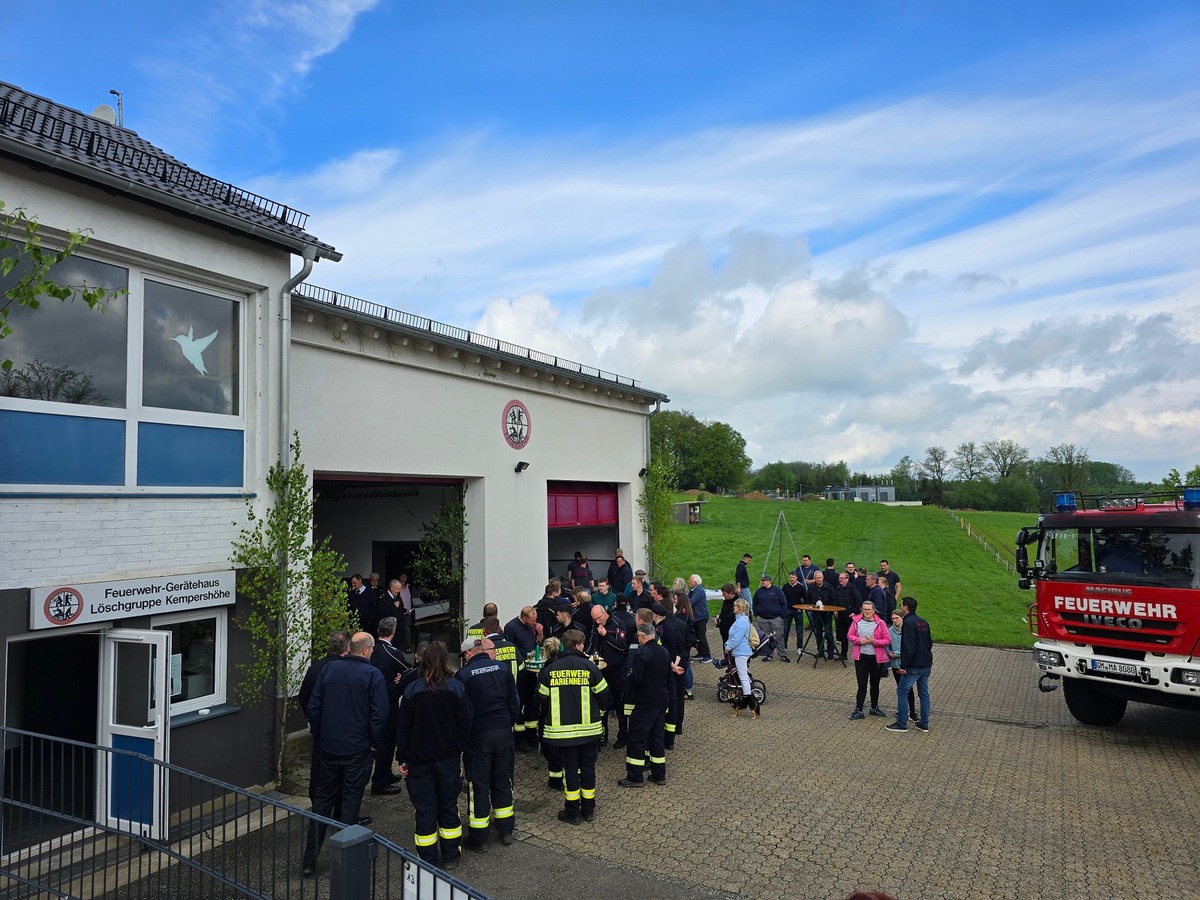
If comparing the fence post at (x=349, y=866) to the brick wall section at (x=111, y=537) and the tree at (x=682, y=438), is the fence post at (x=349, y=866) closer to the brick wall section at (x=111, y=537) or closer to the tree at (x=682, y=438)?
the brick wall section at (x=111, y=537)

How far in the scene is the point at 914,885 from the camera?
18.7 feet

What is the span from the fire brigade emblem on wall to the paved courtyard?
6.27m

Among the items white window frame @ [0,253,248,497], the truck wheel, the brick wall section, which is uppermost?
white window frame @ [0,253,248,497]

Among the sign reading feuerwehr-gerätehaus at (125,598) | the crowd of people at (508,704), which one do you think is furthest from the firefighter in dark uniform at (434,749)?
the sign reading feuerwehr-gerätehaus at (125,598)

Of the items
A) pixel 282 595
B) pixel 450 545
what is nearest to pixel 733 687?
pixel 450 545

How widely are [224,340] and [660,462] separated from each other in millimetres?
12775

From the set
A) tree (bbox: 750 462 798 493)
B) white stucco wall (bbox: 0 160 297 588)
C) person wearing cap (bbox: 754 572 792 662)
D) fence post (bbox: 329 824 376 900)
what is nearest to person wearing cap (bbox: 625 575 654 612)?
person wearing cap (bbox: 754 572 792 662)

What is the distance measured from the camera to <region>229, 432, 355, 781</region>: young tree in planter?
7883mm

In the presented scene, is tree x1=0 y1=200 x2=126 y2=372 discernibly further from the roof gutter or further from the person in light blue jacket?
the person in light blue jacket

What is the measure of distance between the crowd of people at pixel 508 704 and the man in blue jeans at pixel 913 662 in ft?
0.06

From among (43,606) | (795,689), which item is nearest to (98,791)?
(43,606)

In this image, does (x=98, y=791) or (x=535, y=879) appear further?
(x=98, y=791)

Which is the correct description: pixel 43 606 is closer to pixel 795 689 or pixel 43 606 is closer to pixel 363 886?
pixel 363 886

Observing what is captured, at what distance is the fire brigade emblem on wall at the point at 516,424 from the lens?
14.2m
